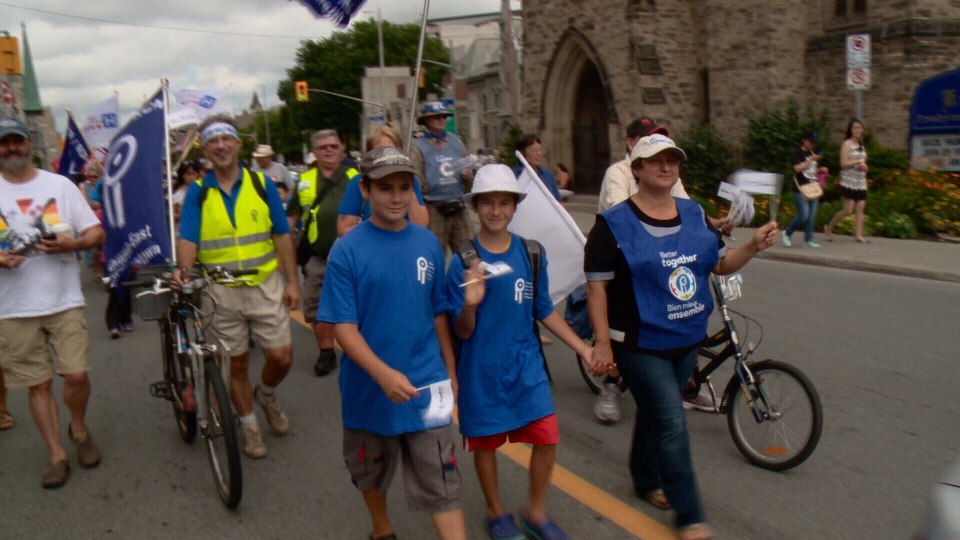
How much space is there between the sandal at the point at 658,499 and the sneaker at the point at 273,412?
2.50 meters

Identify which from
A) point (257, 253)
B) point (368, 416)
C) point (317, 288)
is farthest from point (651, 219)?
point (317, 288)

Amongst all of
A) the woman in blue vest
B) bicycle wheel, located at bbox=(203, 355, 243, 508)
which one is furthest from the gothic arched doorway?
the woman in blue vest

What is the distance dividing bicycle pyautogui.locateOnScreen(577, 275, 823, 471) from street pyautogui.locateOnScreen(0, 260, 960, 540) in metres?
0.12

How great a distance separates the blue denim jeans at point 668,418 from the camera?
12.2 feet

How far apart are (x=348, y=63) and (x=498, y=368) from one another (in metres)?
65.4

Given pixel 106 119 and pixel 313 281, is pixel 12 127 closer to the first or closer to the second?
pixel 313 281

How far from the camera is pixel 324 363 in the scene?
723 centimetres

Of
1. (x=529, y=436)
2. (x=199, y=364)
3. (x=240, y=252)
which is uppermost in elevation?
(x=240, y=252)

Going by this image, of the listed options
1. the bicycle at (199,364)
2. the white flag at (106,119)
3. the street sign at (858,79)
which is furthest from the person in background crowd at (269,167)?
the street sign at (858,79)

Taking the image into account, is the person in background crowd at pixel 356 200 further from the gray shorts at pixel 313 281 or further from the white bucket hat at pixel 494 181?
the white bucket hat at pixel 494 181

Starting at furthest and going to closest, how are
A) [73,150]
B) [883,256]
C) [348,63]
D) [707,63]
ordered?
[348,63]
[707,63]
[883,256]
[73,150]

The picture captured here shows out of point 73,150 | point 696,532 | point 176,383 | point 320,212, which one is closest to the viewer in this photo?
point 696,532

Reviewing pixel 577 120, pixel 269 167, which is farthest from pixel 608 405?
pixel 577 120

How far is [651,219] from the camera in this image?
381 cm
